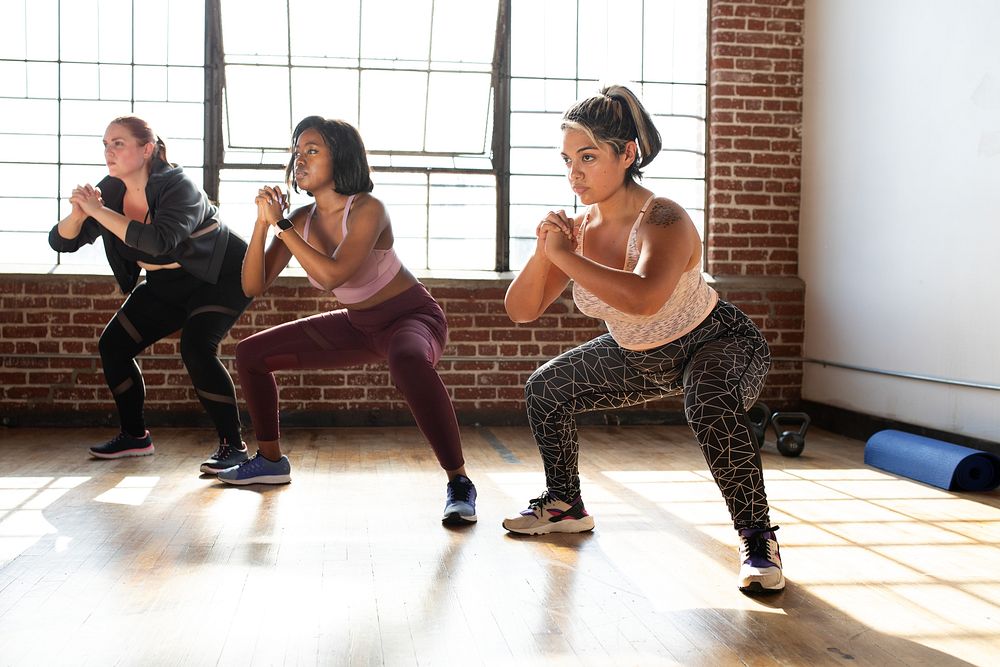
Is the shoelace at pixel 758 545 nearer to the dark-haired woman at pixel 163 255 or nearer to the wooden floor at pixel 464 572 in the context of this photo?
the wooden floor at pixel 464 572

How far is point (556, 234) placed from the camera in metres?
2.83

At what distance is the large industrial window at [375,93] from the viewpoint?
19.6 ft

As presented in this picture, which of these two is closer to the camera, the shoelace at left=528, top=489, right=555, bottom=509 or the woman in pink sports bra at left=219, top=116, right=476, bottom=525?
the shoelace at left=528, top=489, right=555, bottom=509

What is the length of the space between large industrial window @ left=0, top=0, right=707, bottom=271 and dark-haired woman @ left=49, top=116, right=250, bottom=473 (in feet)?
5.40

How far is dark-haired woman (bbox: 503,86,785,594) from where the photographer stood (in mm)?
→ 2678

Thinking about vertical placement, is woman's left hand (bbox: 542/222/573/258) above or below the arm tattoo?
below

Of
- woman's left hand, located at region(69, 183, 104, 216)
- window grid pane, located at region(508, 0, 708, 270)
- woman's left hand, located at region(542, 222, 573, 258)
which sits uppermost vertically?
window grid pane, located at region(508, 0, 708, 270)

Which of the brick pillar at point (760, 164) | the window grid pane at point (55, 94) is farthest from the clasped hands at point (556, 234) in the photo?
the window grid pane at point (55, 94)

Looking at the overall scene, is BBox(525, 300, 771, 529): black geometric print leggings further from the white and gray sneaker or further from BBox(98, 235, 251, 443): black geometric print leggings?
BBox(98, 235, 251, 443): black geometric print leggings

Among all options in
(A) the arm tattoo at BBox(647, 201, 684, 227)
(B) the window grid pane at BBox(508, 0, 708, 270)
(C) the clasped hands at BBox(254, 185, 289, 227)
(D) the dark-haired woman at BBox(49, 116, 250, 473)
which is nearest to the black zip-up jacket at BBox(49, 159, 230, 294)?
(D) the dark-haired woman at BBox(49, 116, 250, 473)

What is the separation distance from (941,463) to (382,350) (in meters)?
2.38

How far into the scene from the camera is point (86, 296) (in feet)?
18.7

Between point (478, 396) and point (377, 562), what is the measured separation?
3.09m

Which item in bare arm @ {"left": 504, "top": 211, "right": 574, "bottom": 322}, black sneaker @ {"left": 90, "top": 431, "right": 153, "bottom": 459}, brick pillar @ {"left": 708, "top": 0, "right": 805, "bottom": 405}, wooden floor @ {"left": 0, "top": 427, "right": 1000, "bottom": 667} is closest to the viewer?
wooden floor @ {"left": 0, "top": 427, "right": 1000, "bottom": 667}
